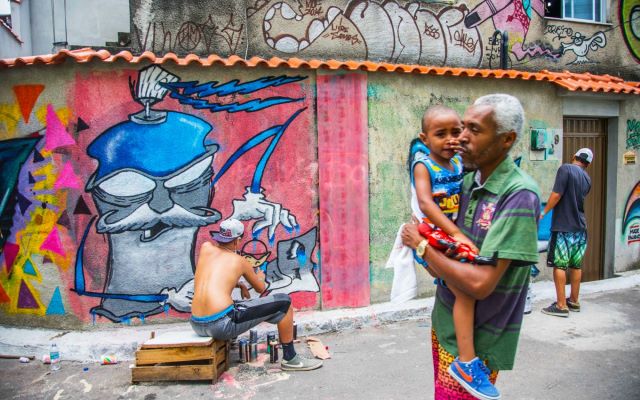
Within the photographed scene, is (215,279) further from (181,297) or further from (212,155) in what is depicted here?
(212,155)

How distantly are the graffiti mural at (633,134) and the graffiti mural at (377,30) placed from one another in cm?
324

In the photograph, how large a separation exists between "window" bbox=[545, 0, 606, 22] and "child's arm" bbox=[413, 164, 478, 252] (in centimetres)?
780

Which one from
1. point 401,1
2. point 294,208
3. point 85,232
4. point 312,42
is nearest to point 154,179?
point 85,232

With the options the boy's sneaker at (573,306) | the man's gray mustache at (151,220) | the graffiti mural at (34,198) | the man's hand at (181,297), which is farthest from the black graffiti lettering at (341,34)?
the boy's sneaker at (573,306)

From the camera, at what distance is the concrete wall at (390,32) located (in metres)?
6.71

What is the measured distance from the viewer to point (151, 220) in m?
6.20

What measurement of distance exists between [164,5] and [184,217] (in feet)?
9.03

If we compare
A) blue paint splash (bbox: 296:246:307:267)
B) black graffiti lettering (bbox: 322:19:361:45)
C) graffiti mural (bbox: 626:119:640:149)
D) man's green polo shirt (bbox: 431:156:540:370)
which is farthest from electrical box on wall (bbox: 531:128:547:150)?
man's green polo shirt (bbox: 431:156:540:370)

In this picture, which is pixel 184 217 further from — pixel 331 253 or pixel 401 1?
pixel 401 1

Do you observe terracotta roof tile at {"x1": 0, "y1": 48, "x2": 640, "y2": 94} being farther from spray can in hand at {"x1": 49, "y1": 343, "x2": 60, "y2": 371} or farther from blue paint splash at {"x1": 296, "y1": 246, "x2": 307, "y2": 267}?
spray can in hand at {"x1": 49, "y1": 343, "x2": 60, "y2": 371}

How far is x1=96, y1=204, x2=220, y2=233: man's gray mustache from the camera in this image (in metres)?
6.12

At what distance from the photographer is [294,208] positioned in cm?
663

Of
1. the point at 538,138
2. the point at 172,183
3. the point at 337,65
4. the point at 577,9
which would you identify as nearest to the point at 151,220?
the point at 172,183

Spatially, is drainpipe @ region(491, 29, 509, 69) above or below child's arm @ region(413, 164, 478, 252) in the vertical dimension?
above
